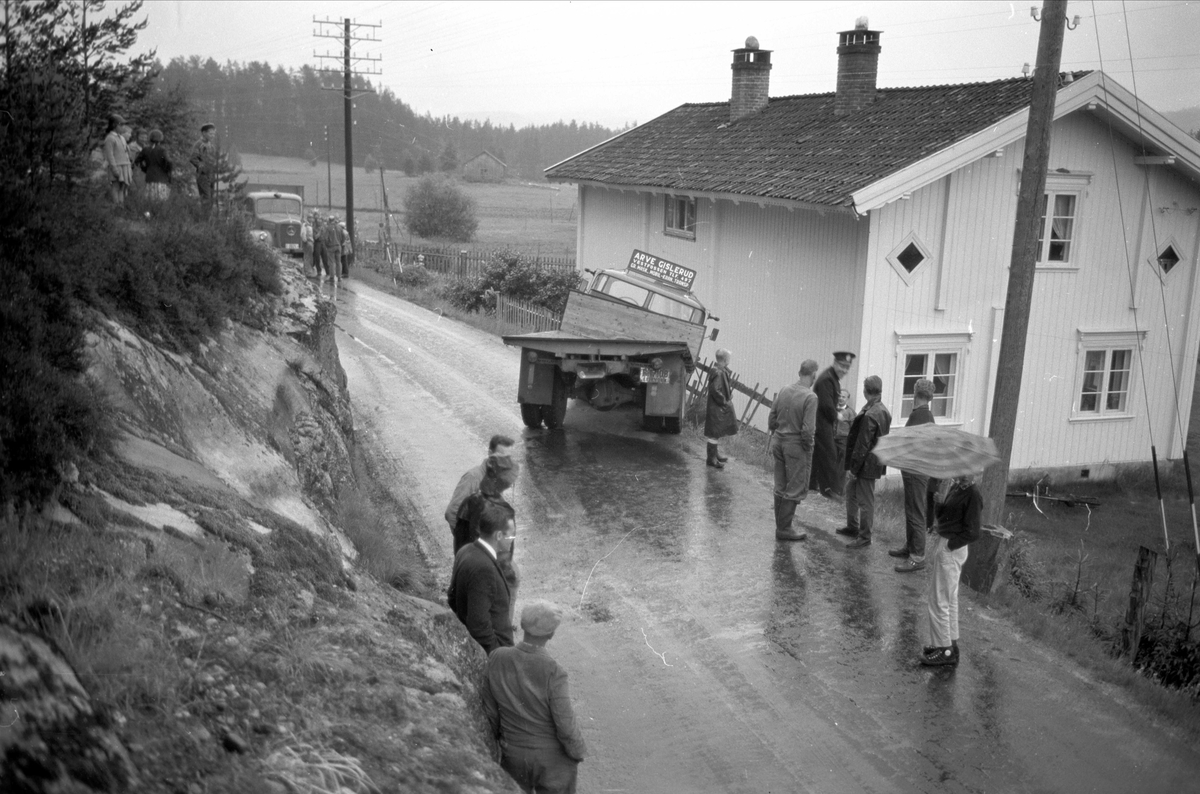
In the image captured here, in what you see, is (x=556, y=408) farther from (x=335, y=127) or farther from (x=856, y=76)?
(x=335, y=127)

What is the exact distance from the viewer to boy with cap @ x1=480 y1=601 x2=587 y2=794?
17.3 feet

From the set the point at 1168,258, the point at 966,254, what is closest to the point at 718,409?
the point at 966,254

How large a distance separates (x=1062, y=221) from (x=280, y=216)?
28215mm

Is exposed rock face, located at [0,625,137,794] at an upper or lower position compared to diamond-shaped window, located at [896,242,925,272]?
lower

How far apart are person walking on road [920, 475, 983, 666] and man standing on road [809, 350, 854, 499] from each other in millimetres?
3117

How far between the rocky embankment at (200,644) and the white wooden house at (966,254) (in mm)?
12048

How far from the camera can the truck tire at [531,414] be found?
591 inches

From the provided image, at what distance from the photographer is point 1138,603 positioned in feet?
31.0

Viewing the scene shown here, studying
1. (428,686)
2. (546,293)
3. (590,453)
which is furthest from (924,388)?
(546,293)

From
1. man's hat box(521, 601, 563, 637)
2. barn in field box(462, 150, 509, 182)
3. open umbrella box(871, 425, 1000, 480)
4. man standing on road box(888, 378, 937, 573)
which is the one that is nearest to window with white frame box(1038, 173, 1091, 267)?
man standing on road box(888, 378, 937, 573)

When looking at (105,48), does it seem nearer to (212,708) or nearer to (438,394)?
(438,394)

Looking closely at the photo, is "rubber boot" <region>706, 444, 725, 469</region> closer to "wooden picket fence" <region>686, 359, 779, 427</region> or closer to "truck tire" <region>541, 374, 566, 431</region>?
"wooden picket fence" <region>686, 359, 779, 427</region>

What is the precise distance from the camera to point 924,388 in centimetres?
991

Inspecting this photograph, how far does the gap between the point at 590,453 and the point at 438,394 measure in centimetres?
414
